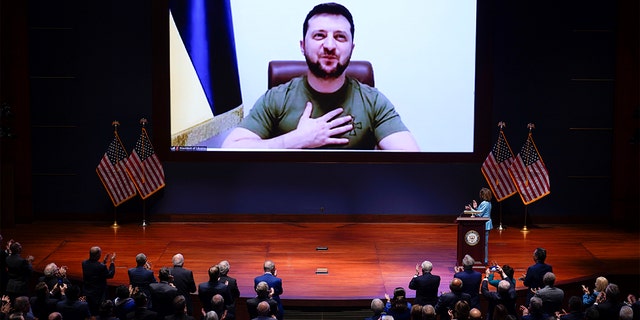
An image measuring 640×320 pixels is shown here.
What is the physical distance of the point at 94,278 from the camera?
10.1m

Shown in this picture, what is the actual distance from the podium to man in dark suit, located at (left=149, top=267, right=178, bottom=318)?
3.86m

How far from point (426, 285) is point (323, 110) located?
17.0 ft

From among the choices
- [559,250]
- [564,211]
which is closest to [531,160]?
[564,211]

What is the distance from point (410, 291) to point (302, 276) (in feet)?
4.51

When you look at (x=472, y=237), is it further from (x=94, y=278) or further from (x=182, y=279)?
(x=94, y=278)

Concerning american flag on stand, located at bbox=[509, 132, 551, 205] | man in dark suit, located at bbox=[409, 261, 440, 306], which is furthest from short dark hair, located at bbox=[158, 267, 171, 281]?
american flag on stand, located at bbox=[509, 132, 551, 205]

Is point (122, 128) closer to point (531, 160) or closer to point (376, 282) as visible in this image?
point (376, 282)

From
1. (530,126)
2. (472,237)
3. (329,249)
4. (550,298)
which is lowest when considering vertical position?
(329,249)

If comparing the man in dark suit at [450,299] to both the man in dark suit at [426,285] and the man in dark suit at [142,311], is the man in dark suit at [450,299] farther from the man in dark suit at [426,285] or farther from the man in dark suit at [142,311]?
the man in dark suit at [142,311]

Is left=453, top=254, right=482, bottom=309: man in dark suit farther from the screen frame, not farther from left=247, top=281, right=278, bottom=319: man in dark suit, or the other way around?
the screen frame

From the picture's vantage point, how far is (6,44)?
1412 cm

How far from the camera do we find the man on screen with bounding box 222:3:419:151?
14.3m

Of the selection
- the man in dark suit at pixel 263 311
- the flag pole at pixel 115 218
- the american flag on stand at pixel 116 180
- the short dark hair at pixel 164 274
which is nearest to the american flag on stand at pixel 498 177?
the american flag on stand at pixel 116 180

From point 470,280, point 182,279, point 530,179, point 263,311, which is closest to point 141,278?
point 182,279
